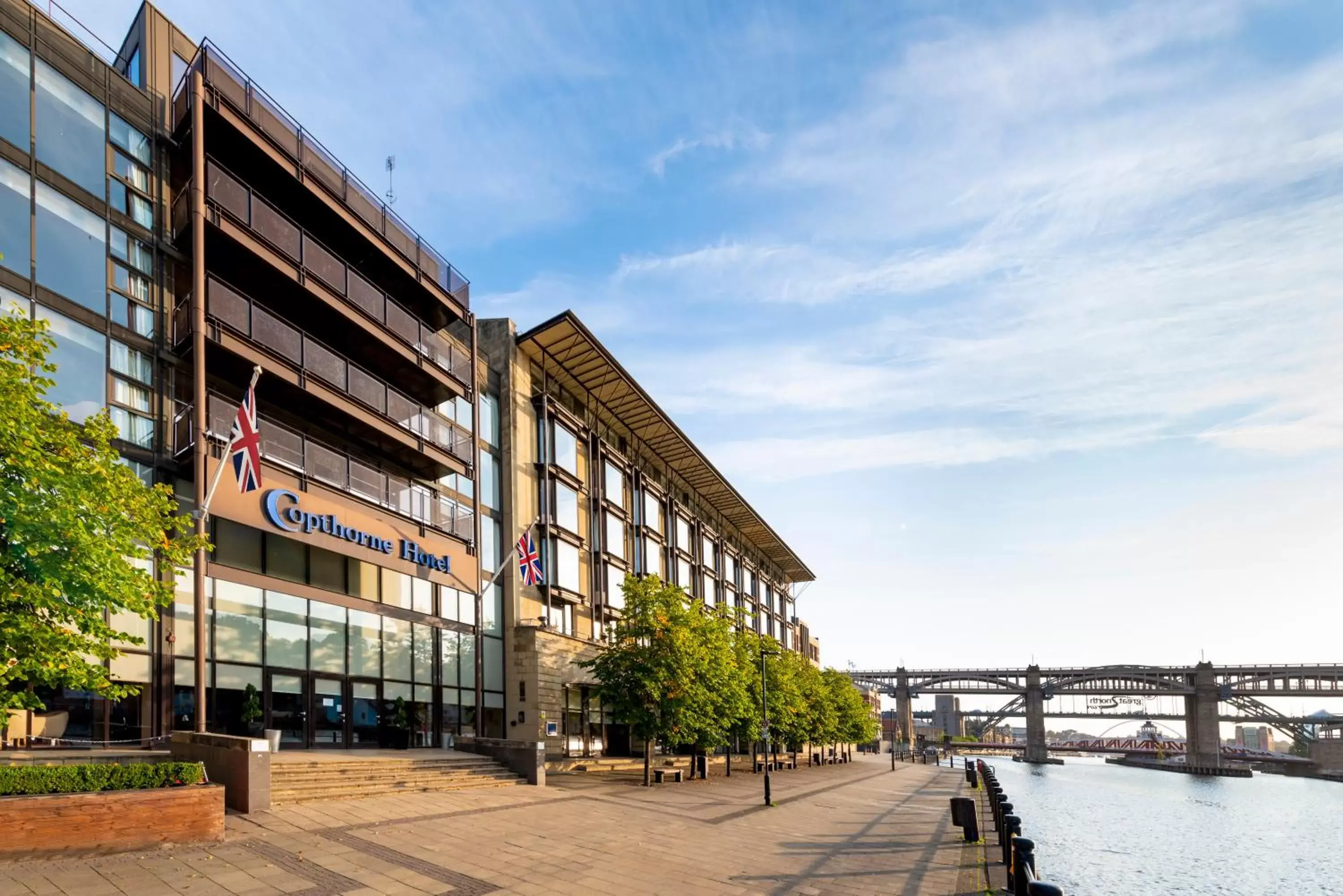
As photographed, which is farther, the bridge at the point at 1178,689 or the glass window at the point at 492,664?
the bridge at the point at 1178,689

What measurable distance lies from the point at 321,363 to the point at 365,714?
38.8ft

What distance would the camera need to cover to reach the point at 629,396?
49.2 metres

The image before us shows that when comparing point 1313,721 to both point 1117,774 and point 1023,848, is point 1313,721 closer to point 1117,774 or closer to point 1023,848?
point 1117,774

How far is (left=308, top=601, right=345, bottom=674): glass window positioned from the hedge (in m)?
11.7

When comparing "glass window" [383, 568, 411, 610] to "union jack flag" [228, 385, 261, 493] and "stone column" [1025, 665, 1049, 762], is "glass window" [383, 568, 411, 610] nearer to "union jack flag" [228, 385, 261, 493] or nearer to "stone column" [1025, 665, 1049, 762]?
"union jack flag" [228, 385, 261, 493]

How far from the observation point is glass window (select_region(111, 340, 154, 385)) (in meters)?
22.7

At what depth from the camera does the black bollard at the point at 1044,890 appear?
35.3 feet

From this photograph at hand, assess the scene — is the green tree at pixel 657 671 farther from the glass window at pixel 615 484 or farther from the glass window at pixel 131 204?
the glass window at pixel 131 204

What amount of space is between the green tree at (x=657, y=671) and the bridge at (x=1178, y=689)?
439ft

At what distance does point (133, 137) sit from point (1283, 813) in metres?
86.9

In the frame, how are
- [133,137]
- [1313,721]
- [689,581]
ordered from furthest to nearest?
[1313,721]
[689,581]
[133,137]

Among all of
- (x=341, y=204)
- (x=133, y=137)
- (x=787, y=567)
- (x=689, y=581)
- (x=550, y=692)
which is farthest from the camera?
(x=787, y=567)

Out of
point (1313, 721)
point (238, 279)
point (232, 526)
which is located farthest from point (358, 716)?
point (1313, 721)

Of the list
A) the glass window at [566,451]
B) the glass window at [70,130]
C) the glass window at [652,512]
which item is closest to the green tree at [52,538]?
the glass window at [70,130]
